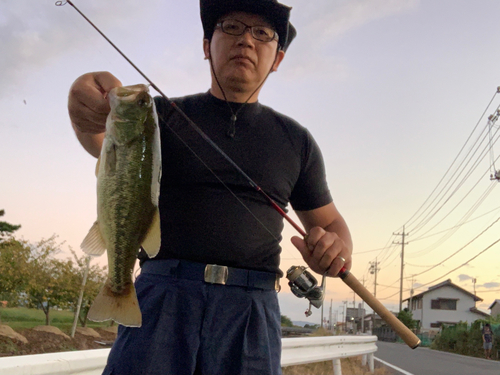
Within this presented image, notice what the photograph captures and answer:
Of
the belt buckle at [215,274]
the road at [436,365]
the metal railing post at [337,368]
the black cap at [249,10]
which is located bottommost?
the road at [436,365]

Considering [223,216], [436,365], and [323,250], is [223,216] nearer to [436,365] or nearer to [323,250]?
[323,250]

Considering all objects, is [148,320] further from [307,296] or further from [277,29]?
[277,29]

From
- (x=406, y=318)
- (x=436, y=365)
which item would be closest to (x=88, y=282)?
(x=436, y=365)

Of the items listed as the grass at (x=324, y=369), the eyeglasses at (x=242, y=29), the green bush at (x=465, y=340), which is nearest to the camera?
the eyeglasses at (x=242, y=29)

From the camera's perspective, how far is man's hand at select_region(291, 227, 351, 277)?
239cm

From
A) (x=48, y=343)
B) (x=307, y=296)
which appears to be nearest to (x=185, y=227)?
(x=307, y=296)

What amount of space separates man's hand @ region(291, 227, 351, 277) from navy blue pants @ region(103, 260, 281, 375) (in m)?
0.38

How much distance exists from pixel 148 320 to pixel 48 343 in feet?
73.3

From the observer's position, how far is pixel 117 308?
1.91m

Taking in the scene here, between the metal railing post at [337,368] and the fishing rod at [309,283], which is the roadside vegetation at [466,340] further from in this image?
the fishing rod at [309,283]

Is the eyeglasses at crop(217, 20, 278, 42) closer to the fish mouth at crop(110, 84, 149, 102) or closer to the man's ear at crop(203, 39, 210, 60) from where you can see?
the man's ear at crop(203, 39, 210, 60)

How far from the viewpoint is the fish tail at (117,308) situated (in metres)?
1.90

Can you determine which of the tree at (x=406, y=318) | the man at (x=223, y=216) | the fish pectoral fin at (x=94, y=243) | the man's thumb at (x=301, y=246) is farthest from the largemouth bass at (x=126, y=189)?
the tree at (x=406, y=318)

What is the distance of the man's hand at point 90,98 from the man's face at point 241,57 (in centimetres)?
83
